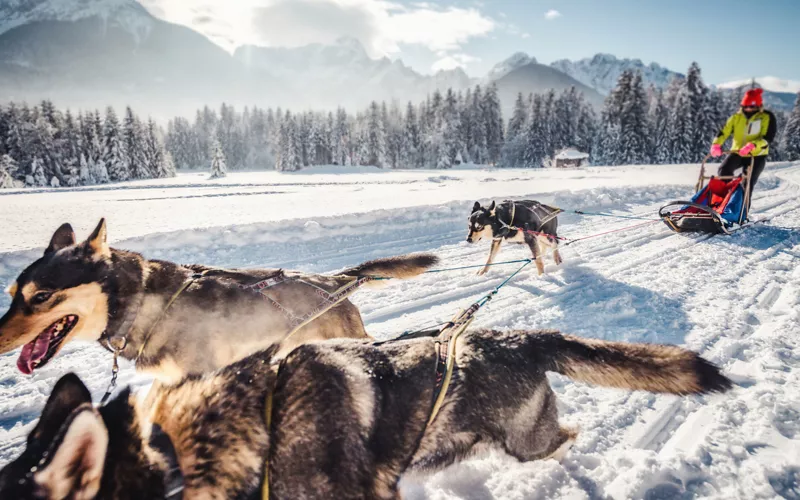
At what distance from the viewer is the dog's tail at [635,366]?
1.63 metres

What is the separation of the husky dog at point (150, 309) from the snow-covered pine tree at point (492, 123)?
200 ft

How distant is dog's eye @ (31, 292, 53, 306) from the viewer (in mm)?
2129

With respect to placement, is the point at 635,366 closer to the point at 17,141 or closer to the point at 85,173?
the point at 85,173

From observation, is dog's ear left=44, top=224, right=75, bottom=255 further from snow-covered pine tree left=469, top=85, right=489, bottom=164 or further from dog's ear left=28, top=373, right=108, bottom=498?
snow-covered pine tree left=469, top=85, right=489, bottom=164

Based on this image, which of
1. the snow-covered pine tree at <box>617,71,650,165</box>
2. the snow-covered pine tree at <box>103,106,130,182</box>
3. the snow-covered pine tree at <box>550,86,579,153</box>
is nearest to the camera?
the snow-covered pine tree at <box>617,71,650,165</box>

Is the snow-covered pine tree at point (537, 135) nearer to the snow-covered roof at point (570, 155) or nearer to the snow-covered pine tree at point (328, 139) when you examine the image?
the snow-covered roof at point (570, 155)

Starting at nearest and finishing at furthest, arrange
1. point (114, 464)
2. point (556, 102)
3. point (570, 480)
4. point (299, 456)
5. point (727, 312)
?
point (114, 464) < point (299, 456) < point (570, 480) < point (727, 312) < point (556, 102)

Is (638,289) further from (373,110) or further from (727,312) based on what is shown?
(373,110)

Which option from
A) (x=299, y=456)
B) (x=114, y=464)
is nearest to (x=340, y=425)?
(x=299, y=456)

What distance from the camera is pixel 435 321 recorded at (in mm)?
4059

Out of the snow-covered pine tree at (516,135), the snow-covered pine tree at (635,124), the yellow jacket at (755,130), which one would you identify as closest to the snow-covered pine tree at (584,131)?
the snow-covered pine tree at (516,135)

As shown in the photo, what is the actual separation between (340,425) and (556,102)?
61.4 metres

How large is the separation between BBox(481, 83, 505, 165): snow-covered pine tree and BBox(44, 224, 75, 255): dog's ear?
201 feet

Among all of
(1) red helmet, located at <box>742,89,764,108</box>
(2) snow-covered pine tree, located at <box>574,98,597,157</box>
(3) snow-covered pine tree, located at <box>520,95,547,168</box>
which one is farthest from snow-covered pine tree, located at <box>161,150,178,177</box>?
(1) red helmet, located at <box>742,89,764,108</box>
